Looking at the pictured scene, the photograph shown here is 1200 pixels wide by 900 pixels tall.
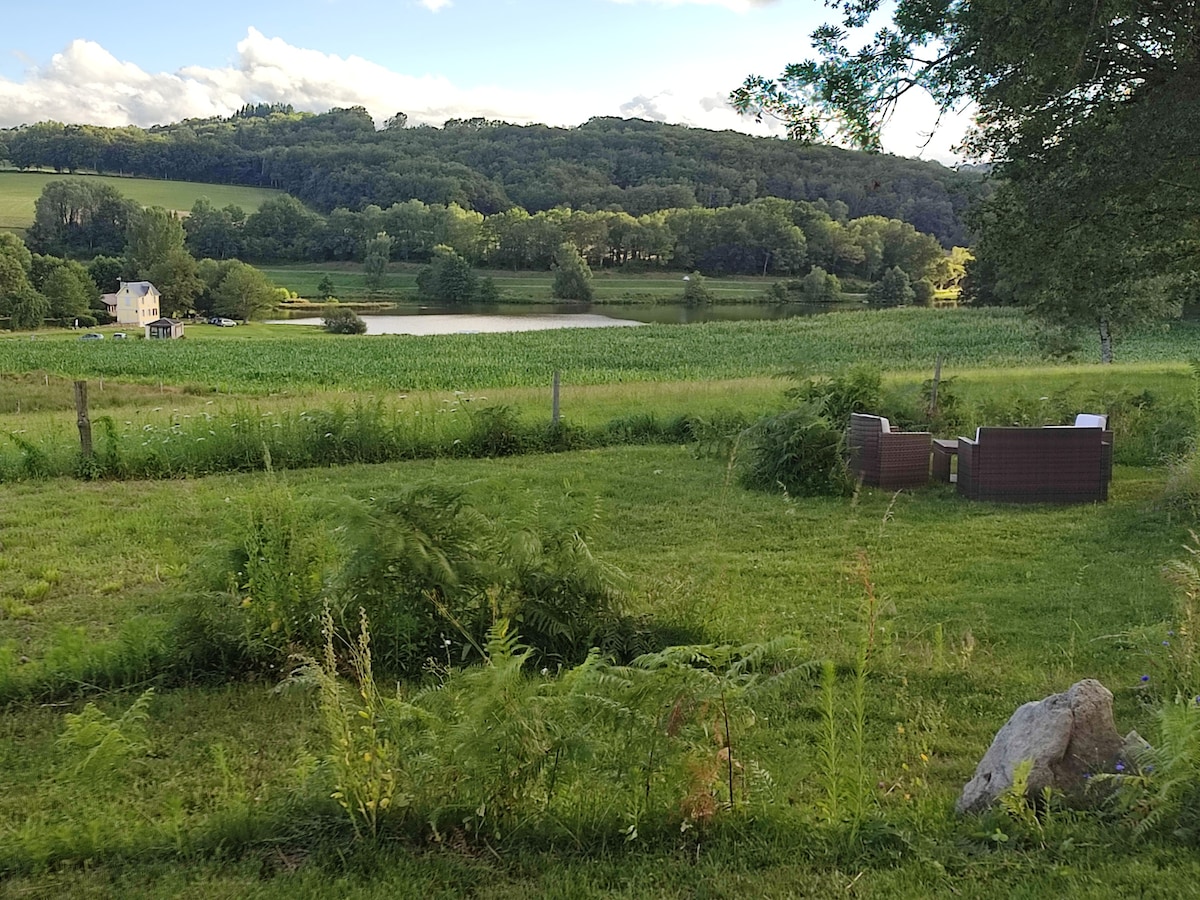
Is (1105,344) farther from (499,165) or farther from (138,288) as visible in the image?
(499,165)

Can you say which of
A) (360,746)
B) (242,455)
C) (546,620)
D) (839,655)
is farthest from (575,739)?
(242,455)

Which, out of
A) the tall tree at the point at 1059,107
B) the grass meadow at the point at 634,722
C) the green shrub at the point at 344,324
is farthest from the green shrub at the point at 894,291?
the grass meadow at the point at 634,722

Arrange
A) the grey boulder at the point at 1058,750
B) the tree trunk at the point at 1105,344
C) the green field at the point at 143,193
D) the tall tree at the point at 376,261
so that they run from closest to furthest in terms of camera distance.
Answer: the grey boulder at the point at 1058,750 → the tree trunk at the point at 1105,344 → the tall tree at the point at 376,261 → the green field at the point at 143,193

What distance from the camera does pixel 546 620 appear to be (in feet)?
17.5

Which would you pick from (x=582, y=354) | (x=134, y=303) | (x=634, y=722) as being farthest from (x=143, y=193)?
(x=634, y=722)

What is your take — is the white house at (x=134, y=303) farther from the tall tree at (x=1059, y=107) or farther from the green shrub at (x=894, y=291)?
the tall tree at (x=1059, y=107)

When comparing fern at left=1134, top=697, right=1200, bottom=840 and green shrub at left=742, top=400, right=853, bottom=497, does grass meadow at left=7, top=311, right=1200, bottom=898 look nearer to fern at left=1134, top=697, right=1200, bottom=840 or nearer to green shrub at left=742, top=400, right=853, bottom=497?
fern at left=1134, top=697, right=1200, bottom=840

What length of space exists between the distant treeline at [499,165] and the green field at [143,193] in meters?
7.73

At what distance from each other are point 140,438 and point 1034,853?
12.1m

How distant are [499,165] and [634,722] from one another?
166460 millimetres

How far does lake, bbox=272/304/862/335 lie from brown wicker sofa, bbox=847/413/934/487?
56507 millimetres

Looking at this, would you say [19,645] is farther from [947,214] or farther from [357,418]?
[947,214]

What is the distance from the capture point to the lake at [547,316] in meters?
70.9

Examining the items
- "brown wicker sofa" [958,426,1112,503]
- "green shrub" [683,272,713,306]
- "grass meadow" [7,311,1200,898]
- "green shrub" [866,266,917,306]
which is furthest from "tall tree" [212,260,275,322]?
"brown wicker sofa" [958,426,1112,503]
